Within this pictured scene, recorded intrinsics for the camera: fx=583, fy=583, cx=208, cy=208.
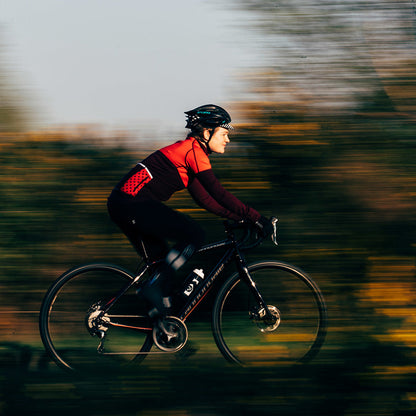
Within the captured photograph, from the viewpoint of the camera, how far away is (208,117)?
4.12m

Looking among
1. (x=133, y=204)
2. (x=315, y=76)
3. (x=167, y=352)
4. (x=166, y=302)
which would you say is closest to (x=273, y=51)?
(x=315, y=76)

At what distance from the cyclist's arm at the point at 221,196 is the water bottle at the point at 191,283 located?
55 cm

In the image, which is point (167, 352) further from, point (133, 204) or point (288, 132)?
point (288, 132)

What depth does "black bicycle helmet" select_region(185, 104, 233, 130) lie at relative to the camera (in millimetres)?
4125

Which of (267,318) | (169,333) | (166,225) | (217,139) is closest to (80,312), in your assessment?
(169,333)

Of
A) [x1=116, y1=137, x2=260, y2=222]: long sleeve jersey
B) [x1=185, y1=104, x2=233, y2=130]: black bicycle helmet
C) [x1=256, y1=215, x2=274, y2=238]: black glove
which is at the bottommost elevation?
[x1=256, y1=215, x2=274, y2=238]: black glove

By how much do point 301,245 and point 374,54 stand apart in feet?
5.41

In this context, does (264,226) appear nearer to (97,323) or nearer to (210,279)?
(210,279)

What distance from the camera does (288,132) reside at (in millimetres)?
4719

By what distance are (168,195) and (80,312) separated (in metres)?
1.18

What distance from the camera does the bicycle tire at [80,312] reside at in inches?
165

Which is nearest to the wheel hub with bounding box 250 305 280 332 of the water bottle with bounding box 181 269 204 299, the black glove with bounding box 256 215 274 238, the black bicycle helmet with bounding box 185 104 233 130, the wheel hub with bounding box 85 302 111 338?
the water bottle with bounding box 181 269 204 299

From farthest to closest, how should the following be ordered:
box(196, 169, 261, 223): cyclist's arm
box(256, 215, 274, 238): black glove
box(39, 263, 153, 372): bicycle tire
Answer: box(39, 263, 153, 372): bicycle tire → box(256, 215, 274, 238): black glove → box(196, 169, 261, 223): cyclist's arm

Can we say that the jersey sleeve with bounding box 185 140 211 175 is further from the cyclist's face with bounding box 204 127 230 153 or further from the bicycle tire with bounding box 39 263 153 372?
the bicycle tire with bounding box 39 263 153 372
